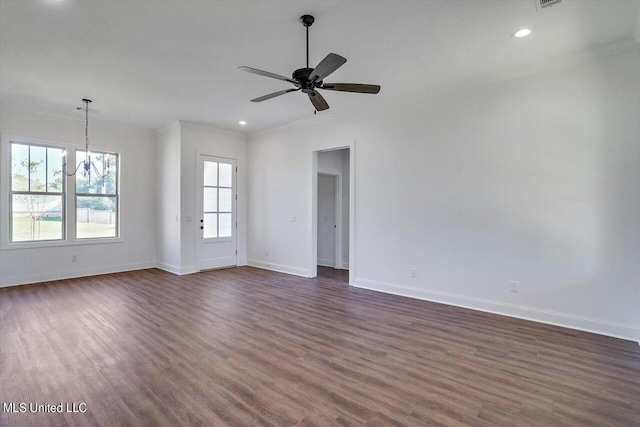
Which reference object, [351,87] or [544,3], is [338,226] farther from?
[544,3]

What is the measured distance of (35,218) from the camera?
5.57m

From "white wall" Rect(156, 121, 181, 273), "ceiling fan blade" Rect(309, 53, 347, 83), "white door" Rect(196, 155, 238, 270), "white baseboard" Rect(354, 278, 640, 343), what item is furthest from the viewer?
"white door" Rect(196, 155, 238, 270)

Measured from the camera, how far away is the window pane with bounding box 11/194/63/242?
17.6ft

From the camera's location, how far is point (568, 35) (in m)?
3.08

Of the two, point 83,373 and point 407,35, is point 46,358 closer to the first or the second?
point 83,373

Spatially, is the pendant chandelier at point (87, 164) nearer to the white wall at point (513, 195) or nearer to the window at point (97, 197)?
the window at point (97, 197)

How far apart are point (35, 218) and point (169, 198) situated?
7.09 feet

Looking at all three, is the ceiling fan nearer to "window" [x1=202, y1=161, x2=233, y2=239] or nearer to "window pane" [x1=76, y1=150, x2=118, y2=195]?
"window" [x1=202, y1=161, x2=233, y2=239]

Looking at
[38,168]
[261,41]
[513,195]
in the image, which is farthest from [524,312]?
[38,168]

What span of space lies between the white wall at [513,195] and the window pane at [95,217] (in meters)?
4.78

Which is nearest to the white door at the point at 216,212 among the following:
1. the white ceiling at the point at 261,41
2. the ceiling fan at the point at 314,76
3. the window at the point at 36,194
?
the white ceiling at the point at 261,41

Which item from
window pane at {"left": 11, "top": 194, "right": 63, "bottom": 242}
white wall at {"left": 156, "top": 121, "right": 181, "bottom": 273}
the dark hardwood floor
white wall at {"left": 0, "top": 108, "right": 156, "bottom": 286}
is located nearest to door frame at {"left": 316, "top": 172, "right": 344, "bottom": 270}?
the dark hardwood floor

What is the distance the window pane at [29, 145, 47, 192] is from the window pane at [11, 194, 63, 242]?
188 mm

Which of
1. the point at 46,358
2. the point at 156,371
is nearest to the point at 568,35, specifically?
the point at 156,371
